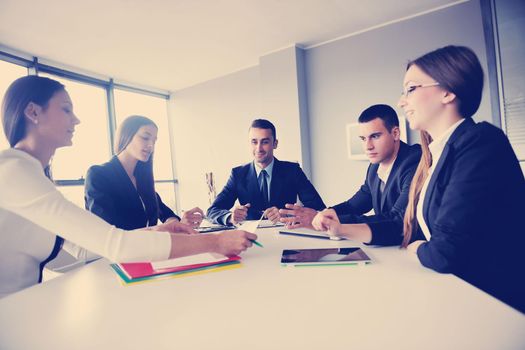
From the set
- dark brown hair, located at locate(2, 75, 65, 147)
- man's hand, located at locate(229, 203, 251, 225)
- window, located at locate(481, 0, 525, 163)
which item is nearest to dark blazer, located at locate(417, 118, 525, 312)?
man's hand, located at locate(229, 203, 251, 225)

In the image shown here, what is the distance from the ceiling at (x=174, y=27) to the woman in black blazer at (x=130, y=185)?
6.19 feet

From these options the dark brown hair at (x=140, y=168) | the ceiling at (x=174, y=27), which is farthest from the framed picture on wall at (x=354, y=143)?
the dark brown hair at (x=140, y=168)

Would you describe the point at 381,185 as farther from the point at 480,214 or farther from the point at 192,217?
the point at 192,217

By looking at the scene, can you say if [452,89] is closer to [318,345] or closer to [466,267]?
[466,267]

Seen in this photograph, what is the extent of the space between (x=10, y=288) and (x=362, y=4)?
13.7 ft

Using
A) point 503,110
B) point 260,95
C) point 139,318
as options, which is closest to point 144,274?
point 139,318

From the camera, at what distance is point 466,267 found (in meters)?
0.95

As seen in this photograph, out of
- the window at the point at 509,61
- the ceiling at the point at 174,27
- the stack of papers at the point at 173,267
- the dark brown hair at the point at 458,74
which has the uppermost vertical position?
the ceiling at the point at 174,27

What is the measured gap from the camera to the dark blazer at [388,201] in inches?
51.9

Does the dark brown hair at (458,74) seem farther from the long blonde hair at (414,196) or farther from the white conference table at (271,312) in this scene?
the white conference table at (271,312)

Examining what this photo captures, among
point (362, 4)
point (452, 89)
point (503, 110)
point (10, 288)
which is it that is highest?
point (362, 4)

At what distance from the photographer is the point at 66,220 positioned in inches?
38.5

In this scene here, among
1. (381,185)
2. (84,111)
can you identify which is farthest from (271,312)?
(84,111)

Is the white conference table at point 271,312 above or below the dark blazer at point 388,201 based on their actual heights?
below
